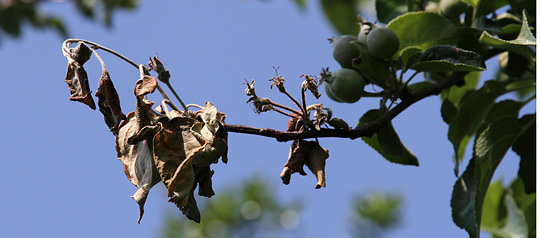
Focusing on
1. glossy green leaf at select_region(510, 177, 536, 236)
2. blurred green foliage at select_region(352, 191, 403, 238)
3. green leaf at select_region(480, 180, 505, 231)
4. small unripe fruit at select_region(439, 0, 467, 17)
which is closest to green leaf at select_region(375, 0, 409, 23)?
small unripe fruit at select_region(439, 0, 467, 17)

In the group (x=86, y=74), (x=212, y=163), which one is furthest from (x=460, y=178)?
(x=86, y=74)

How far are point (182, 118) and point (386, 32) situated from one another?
56cm

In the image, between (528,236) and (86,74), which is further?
(528,236)

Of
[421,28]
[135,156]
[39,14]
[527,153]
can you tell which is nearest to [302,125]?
[135,156]

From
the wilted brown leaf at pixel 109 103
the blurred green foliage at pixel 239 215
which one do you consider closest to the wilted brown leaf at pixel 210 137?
the wilted brown leaf at pixel 109 103

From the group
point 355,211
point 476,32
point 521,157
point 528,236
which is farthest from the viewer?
point 355,211

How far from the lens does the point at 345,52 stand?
1.38m

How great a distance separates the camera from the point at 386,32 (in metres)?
1.33

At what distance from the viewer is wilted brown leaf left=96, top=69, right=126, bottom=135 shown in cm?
97

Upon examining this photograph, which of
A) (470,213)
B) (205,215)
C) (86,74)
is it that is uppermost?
(86,74)

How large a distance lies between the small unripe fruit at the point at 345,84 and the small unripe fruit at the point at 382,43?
0.20ft

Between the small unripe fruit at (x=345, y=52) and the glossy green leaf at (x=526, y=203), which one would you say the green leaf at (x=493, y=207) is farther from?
the small unripe fruit at (x=345, y=52)

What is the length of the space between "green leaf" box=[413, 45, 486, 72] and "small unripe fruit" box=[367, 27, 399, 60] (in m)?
0.06

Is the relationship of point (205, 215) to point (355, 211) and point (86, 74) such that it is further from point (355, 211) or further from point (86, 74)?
point (86, 74)
